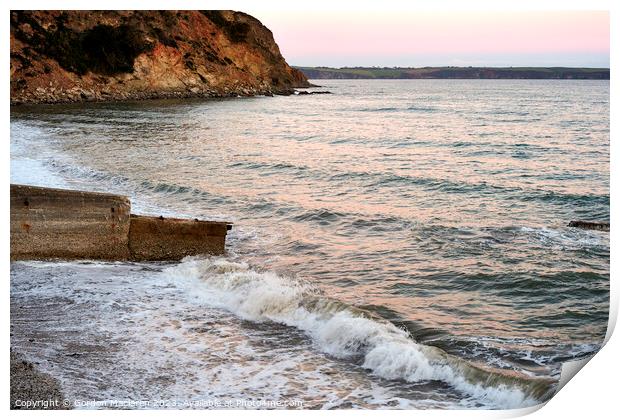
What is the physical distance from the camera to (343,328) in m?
6.96

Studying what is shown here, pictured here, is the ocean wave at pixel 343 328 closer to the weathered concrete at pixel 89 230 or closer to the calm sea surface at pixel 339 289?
the calm sea surface at pixel 339 289

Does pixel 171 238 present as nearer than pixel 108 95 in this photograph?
Yes

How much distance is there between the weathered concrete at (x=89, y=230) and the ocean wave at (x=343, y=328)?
43cm

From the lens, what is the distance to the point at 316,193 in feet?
48.5

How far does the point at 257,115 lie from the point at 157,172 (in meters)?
21.5

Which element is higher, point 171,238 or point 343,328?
point 171,238

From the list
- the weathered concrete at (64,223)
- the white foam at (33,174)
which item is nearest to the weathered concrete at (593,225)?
the weathered concrete at (64,223)

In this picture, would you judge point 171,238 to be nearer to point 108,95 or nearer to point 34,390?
point 34,390

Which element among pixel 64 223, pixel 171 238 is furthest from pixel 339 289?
pixel 64 223

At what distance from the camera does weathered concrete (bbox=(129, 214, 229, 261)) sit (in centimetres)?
916

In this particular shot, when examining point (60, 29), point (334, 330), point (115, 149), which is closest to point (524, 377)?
point (334, 330)

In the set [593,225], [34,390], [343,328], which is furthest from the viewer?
[593,225]

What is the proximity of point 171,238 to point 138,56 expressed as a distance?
44.7 meters

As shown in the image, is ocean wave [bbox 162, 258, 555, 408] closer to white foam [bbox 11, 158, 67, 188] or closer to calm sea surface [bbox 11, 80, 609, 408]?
calm sea surface [bbox 11, 80, 609, 408]
